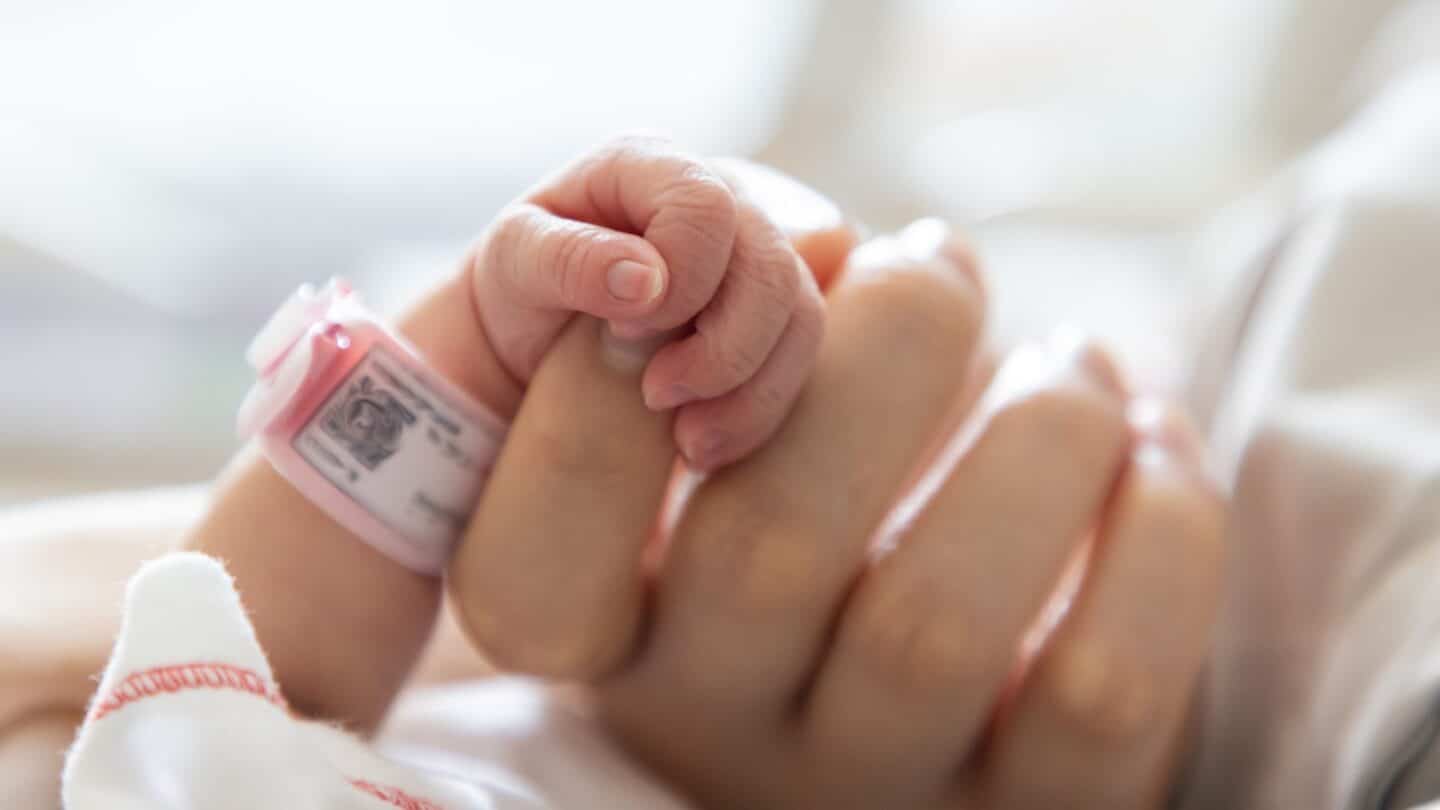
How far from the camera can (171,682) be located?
1.34 feet

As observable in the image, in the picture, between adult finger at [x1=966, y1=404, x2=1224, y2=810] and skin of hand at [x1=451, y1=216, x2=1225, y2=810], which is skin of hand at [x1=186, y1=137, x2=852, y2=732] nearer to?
skin of hand at [x1=451, y1=216, x2=1225, y2=810]

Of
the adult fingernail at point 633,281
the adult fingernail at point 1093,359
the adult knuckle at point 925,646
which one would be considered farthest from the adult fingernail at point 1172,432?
the adult fingernail at point 633,281

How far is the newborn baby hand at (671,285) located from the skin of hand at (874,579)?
19mm

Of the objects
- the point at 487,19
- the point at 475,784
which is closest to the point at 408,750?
the point at 475,784

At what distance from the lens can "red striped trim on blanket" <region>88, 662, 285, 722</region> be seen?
1.34ft

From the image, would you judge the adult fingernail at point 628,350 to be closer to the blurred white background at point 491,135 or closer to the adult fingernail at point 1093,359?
the adult fingernail at point 1093,359

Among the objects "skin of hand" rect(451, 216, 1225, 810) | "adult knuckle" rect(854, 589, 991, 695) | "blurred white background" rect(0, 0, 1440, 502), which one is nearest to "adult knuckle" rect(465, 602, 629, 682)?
"skin of hand" rect(451, 216, 1225, 810)

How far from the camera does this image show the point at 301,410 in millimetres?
500

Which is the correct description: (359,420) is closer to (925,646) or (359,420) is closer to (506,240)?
(506,240)

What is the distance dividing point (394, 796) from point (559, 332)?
6.7 inches

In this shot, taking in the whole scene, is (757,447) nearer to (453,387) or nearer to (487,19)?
(453,387)

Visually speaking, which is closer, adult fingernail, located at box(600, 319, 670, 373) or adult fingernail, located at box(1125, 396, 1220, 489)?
adult fingernail, located at box(600, 319, 670, 373)

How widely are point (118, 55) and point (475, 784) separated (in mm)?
875

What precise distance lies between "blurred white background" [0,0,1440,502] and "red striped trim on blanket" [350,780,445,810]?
563 mm
